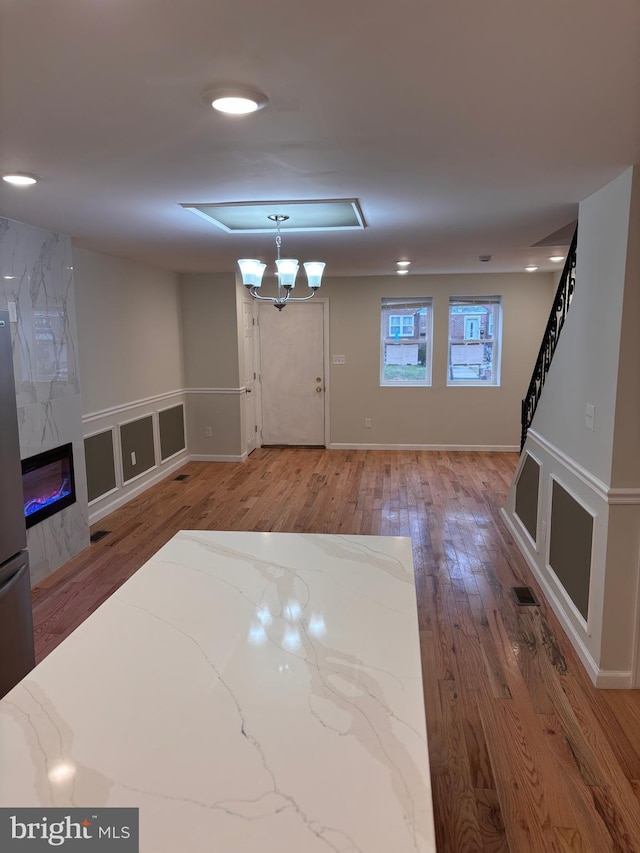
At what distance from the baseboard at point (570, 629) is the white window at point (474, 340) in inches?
141

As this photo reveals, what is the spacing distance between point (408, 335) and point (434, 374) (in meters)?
0.64

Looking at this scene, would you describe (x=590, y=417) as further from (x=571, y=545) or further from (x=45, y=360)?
(x=45, y=360)

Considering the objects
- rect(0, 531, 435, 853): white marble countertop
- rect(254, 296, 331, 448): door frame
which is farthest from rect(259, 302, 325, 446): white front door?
rect(0, 531, 435, 853): white marble countertop

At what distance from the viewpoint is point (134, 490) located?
5703 millimetres

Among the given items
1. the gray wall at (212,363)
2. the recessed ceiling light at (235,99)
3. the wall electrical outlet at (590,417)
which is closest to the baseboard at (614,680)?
the wall electrical outlet at (590,417)

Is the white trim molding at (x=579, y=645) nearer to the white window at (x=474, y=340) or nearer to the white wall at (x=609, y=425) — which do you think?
the white wall at (x=609, y=425)

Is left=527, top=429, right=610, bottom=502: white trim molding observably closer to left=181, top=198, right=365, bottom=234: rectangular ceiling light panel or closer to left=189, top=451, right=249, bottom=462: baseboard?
left=181, top=198, right=365, bottom=234: rectangular ceiling light panel

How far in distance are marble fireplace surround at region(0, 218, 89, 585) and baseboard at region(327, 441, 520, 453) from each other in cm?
417

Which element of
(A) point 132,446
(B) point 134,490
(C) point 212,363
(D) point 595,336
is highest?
(D) point 595,336

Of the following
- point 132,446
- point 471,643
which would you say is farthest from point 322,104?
point 132,446

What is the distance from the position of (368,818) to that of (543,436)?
3277 mm

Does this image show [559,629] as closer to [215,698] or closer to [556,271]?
[215,698]

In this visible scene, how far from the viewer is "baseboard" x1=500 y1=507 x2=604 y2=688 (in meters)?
2.68

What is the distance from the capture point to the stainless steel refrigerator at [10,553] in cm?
241
